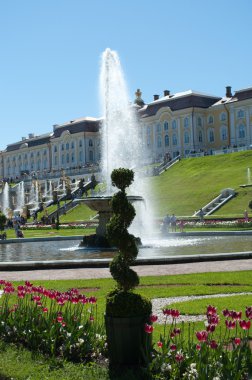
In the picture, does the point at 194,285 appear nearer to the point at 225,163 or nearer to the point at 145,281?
the point at 145,281

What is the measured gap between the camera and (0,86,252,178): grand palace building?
6700 cm

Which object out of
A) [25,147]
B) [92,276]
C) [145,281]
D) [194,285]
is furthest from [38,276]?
[25,147]

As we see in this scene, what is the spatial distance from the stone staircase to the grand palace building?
1979 cm

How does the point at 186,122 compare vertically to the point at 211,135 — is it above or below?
above

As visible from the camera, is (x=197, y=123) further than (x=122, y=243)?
Yes

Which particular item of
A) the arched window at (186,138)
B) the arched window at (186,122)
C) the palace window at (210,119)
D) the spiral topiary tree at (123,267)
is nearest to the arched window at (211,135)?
the palace window at (210,119)

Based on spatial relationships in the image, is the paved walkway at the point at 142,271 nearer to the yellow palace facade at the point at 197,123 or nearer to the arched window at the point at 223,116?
the yellow palace facade at the point at 197,123

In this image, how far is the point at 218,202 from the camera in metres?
36.7

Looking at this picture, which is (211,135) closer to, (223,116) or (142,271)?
(223,116)

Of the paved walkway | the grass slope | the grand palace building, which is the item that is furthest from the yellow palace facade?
the paved walkway

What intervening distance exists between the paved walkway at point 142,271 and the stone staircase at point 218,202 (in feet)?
70.4

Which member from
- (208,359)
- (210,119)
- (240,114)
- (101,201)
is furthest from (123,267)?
(210,119)

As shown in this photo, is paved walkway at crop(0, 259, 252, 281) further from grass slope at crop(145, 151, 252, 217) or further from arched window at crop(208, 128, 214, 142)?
arched window at crop(208, 128, 214, 142)

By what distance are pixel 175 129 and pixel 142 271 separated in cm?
6160
